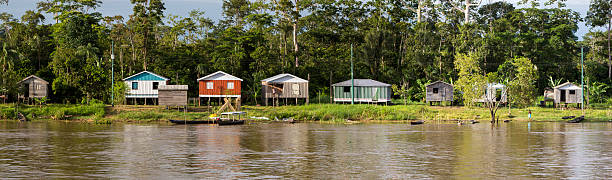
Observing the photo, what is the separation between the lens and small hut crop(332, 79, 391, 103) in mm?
63125

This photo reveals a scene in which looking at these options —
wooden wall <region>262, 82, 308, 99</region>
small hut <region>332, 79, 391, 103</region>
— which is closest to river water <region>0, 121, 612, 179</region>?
wooden wall <region>262, 82, 308, 99</region>

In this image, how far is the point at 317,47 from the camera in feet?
257

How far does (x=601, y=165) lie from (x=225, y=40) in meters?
53.1

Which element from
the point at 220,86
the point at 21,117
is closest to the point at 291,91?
the point at 220,86

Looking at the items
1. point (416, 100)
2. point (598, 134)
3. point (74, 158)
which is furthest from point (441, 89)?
point (74, 158)

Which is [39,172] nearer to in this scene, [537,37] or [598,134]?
[598,134]

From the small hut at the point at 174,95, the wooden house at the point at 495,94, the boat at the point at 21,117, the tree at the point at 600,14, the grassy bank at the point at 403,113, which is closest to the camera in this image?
the wooden house at the point at 495,94

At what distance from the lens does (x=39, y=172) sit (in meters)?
24.1

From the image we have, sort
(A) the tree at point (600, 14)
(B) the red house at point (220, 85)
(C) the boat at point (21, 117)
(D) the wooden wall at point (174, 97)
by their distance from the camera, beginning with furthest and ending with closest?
(A) the tree at point (600, 14)
(B) the red house at point (220, 85)
(D) the wooden wall at point (174, 97)
(C) the boat at point (21, 117)

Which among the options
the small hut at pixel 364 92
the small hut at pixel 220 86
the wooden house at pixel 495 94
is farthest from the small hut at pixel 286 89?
the wooden house at pixel 495 94

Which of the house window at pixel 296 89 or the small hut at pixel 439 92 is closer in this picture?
the house window at pixel 296 89

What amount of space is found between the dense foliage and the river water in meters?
20.5

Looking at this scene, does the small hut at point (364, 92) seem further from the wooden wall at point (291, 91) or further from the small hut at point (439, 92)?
the small hut at point (439, 92)

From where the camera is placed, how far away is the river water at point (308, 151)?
23969mm
